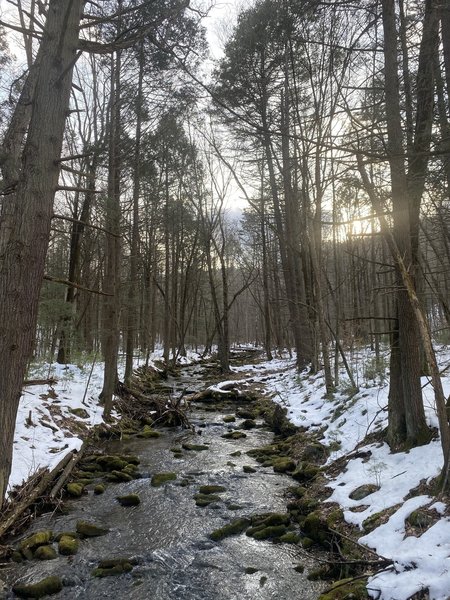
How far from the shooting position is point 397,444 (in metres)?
5.42

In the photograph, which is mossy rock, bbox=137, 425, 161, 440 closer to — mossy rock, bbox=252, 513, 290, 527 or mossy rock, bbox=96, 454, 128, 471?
mossy rock, bbox=96, 454, 128, 471

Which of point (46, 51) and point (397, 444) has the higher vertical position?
point (46, 51)

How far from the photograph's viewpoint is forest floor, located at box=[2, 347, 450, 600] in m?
3.27

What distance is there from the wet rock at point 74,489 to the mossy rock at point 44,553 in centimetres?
164

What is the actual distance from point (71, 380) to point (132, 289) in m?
4.01

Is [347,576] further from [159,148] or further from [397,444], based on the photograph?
[159,148]

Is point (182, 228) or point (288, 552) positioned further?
point (182, 228)

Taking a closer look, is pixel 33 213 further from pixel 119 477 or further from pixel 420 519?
pixel 119 477

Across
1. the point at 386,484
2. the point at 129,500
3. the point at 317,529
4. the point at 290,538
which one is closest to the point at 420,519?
the point at 386,484

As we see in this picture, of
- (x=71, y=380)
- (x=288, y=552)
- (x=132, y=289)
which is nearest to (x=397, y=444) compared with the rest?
(x=288, y=552)

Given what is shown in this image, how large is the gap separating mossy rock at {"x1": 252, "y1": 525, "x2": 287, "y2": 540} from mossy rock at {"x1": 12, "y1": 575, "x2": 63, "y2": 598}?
2.22 m

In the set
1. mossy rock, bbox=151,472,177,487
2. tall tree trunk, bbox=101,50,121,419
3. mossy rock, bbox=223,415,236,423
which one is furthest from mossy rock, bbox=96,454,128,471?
mossy rock, bbox=223,415,236,423

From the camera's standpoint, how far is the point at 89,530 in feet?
16.4

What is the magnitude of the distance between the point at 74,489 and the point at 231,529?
8.35 ft
